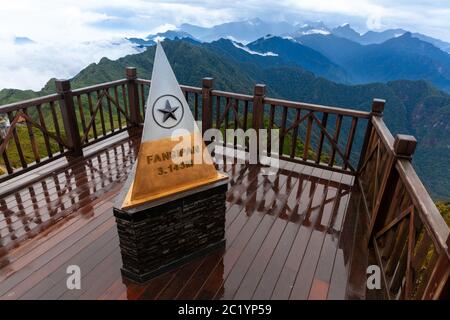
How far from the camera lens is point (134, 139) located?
547cm

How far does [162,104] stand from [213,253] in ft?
4.97

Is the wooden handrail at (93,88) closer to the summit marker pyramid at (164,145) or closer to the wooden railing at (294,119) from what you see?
the wooden railing at (294,119)

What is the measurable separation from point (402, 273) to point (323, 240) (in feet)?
3.02

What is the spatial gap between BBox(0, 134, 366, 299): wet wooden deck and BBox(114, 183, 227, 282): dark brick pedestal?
4.4 inches

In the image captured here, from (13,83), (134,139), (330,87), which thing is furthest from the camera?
(13,83)

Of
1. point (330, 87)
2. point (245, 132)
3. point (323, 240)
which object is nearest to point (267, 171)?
point (245, 132)

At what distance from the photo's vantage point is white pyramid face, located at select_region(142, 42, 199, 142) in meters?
2.29

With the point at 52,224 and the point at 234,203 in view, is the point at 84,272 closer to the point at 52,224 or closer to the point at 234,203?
the point at 52,224

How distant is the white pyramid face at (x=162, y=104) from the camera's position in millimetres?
2285

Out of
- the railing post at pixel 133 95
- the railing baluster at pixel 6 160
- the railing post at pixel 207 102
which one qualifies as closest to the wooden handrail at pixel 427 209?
the railing post at pixel 207 102

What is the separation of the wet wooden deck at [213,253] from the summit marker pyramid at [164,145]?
0.79 metres

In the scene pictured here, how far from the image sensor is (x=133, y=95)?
227 inches

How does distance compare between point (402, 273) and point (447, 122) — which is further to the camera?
point (447, 122)
